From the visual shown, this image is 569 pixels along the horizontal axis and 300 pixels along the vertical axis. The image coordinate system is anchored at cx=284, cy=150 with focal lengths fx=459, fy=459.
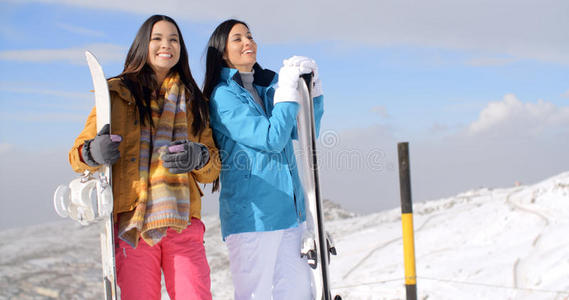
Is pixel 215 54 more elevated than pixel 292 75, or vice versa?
pixel 215 54

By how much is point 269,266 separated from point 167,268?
518 mm

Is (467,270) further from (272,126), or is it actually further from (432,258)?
(272,126)

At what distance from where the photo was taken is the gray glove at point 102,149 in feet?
6.25

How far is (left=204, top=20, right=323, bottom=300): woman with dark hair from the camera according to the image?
226 cm

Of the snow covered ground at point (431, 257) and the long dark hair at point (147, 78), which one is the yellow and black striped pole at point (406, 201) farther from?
the long dark hair at point (147, 78)

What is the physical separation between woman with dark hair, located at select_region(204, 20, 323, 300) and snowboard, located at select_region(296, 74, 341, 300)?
1.9 inches

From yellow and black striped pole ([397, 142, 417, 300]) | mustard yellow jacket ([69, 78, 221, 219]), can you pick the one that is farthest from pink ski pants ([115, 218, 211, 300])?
yellow and black striped pole ([397, 142, 417, 300])

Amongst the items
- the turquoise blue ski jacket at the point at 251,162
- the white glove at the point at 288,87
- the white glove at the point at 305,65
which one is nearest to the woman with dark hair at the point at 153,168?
the turquoise blue ski jacket at the point at 251,162

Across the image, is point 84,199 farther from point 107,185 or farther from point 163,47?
point 163,47

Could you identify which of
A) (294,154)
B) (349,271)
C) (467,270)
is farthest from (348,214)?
(294,154)

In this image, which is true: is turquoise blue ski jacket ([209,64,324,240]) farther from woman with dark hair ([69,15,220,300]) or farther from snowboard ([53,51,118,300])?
snowboard ([53,51,118,300])

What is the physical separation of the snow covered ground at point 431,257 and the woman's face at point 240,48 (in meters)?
3.35

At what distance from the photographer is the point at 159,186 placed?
80.3 inches

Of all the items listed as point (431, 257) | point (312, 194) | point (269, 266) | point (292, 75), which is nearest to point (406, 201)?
point (312, 194)
